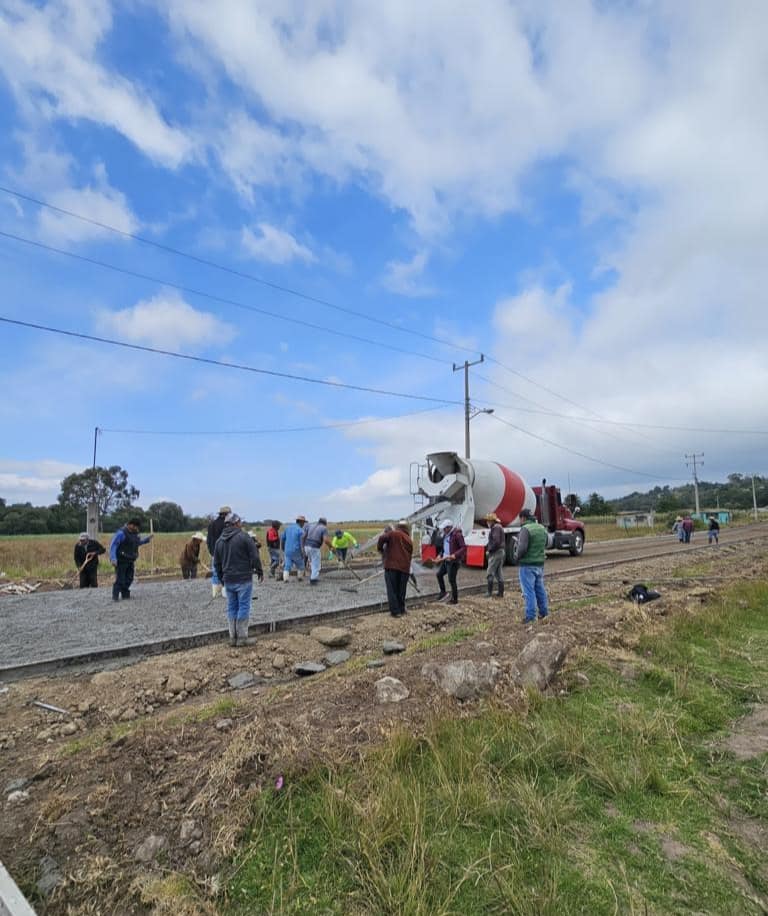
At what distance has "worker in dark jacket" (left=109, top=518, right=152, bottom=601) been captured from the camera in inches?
417

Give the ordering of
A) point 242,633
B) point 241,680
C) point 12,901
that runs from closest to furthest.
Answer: point 12,901
point 241,680
point 242,633

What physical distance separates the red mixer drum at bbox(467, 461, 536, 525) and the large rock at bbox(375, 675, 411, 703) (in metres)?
11.5

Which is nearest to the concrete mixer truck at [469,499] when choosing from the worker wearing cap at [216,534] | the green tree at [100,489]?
the worker wearing cap at [216,534]

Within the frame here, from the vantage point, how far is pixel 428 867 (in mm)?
2408

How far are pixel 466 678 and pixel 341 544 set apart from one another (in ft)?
38.1

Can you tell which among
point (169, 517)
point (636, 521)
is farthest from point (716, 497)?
point (169, 517)

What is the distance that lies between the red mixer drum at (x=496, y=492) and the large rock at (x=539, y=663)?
36.3ft

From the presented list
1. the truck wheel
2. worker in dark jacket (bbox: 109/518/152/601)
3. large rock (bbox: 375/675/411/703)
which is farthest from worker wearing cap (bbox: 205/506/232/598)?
the truck wheel

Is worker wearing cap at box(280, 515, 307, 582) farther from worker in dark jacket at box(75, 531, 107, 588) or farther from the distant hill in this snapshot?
the distant hill

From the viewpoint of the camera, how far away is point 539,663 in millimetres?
4641

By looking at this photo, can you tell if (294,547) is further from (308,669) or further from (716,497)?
(716,497)

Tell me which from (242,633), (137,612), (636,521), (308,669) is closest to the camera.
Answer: (308,669)

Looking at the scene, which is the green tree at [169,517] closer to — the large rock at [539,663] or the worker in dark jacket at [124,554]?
the worker in dark jacket at [124,554]

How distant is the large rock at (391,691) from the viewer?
14.5ft
